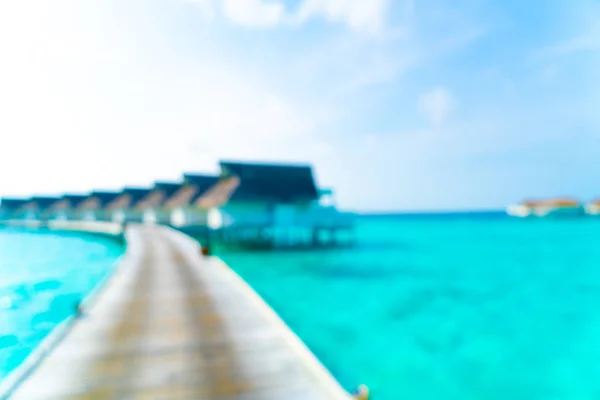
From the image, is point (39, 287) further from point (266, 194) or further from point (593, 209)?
point (593, 209)

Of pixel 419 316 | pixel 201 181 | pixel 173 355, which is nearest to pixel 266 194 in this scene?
pixel 201 181

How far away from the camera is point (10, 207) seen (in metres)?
68.9

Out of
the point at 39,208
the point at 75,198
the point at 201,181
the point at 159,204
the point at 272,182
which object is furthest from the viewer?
the point at 39,208

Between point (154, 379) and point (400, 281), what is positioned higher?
point (154, 379)

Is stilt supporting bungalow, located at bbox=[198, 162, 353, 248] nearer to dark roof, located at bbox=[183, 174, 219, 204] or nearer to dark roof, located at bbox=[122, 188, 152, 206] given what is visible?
dark roof, located at bbox=[183, 174, 219, 204]

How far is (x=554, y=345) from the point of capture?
11.6 m

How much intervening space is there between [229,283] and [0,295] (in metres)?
12.8

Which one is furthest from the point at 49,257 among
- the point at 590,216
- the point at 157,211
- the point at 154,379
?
the point at 590,216

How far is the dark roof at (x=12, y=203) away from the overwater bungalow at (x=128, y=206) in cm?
2679

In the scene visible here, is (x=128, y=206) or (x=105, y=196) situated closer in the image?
(x=128, y=206)

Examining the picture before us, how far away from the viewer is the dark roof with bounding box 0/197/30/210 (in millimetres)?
68438

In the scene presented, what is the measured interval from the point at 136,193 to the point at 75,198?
629 inches

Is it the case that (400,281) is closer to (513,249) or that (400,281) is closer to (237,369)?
(237,369)

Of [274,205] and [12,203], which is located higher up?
[12,203]
